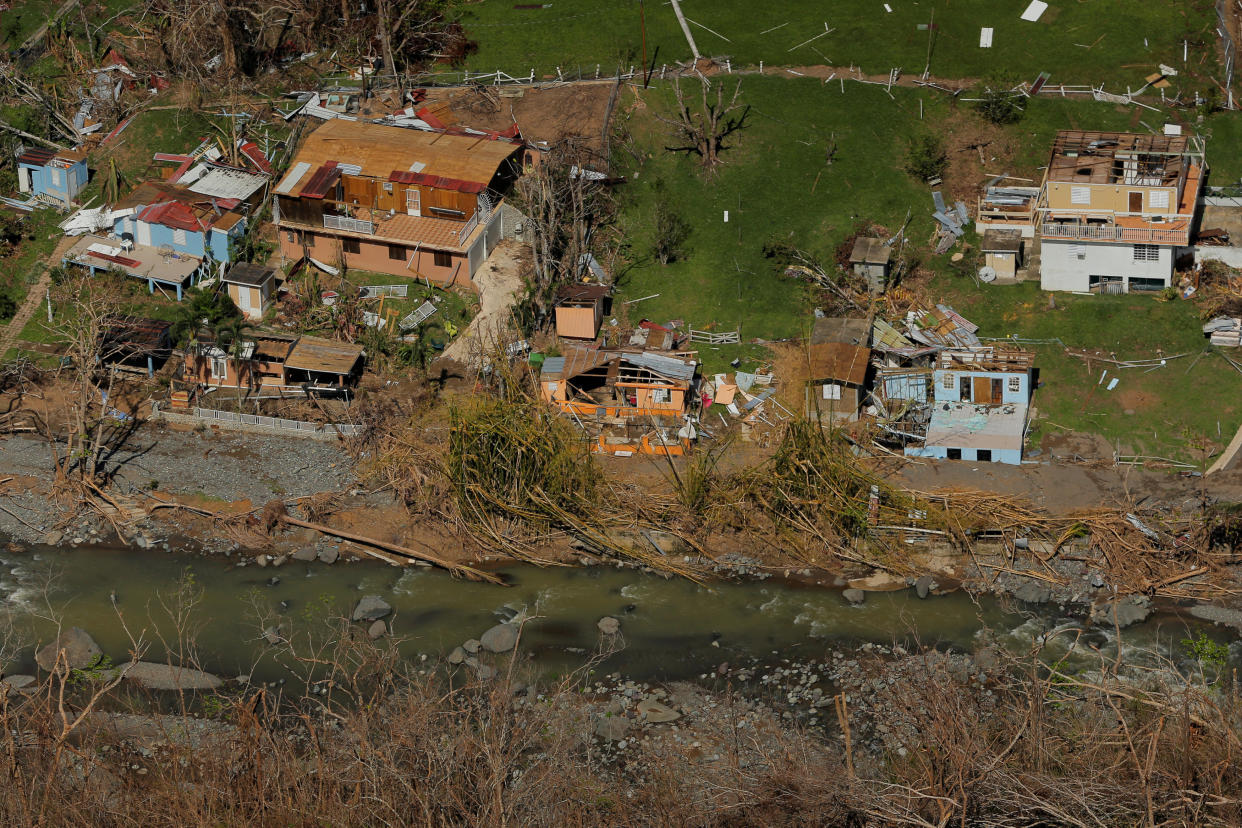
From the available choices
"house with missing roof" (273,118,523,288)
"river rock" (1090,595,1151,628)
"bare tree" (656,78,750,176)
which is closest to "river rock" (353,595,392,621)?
"house with missing roof" (273,118,523,288)

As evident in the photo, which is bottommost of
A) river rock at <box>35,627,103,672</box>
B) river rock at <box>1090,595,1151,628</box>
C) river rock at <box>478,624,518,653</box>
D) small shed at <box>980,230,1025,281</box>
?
river rock at <box>35,627,103,672</box>

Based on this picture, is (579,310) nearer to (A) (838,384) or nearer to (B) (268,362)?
(A) (838,384)

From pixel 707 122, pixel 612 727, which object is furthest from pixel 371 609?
pixel 707 122

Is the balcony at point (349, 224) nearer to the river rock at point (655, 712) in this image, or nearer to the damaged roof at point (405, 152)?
the damaged roof at point (405, 152)

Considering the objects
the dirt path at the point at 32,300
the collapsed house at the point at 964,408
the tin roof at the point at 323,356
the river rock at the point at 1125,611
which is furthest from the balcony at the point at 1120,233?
the dirt path at the point at 32,300

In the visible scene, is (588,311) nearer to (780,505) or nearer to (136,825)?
(780,505)

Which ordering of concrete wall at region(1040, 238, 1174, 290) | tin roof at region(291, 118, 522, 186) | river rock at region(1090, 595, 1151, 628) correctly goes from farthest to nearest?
1. tin roof at region(291, 118, 522, 186)
2. concrete wall at region(1040, 238, 1174, 290)
3. river rock at region(1090, 595, 1151, 628)

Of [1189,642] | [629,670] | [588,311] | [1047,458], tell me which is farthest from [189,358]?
[1189,642]

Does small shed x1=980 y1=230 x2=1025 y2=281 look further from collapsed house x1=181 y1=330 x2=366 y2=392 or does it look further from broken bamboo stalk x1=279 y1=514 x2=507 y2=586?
collapsed house x1=181 y1=330 x2=366 y2=392
